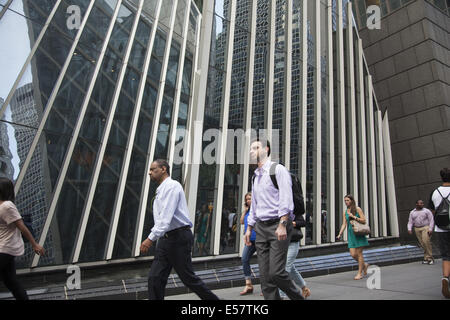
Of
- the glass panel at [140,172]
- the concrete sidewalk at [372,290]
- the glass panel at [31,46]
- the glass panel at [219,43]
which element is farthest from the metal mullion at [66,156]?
the glass panel at [219,43]

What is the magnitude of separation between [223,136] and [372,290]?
18.4 ft

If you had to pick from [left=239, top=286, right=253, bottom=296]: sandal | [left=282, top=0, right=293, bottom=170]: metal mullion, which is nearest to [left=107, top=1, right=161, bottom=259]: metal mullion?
[left=239, top=286, right=253, bottom=296]: sandal

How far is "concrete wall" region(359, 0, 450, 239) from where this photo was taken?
55.4ft

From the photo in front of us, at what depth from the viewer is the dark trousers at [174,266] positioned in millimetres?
3488

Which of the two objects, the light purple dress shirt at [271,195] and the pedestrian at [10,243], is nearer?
the light purple dress shirt at [271,195]

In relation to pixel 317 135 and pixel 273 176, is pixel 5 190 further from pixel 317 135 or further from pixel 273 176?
pixel 317 135

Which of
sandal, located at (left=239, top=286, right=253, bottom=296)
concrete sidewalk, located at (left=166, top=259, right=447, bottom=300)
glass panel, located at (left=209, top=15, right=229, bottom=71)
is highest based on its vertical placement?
glass panel, located at (left=209, top=15, right=229, bottom=71)

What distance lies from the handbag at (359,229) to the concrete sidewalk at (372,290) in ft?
3.06

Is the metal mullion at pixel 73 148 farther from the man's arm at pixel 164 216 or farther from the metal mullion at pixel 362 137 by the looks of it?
the metal mullion at pixel 362 137

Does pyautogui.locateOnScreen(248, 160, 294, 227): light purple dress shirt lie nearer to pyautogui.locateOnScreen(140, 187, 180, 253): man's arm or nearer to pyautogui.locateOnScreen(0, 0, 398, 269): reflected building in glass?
pyautogui.locateOnScreen(140, 187, 180, 253): man's arm

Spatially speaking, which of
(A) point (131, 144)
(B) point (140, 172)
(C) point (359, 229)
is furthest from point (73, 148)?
(C) point (359, 229)

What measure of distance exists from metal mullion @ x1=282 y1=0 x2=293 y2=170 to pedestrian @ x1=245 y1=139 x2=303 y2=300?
718 cm

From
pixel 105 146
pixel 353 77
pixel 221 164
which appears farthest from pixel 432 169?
pixel 105 146

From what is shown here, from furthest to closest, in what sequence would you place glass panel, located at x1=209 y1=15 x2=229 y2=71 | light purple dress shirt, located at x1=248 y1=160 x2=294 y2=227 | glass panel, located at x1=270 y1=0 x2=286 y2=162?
glass panel, located at x1=270 y1=0 x2=286 y2=162
glass panel, located at x1=209 y1=15 x2=229 y2=71
light purple dress shirt, located at x1=248 y1=160 x2=294 y2=227
